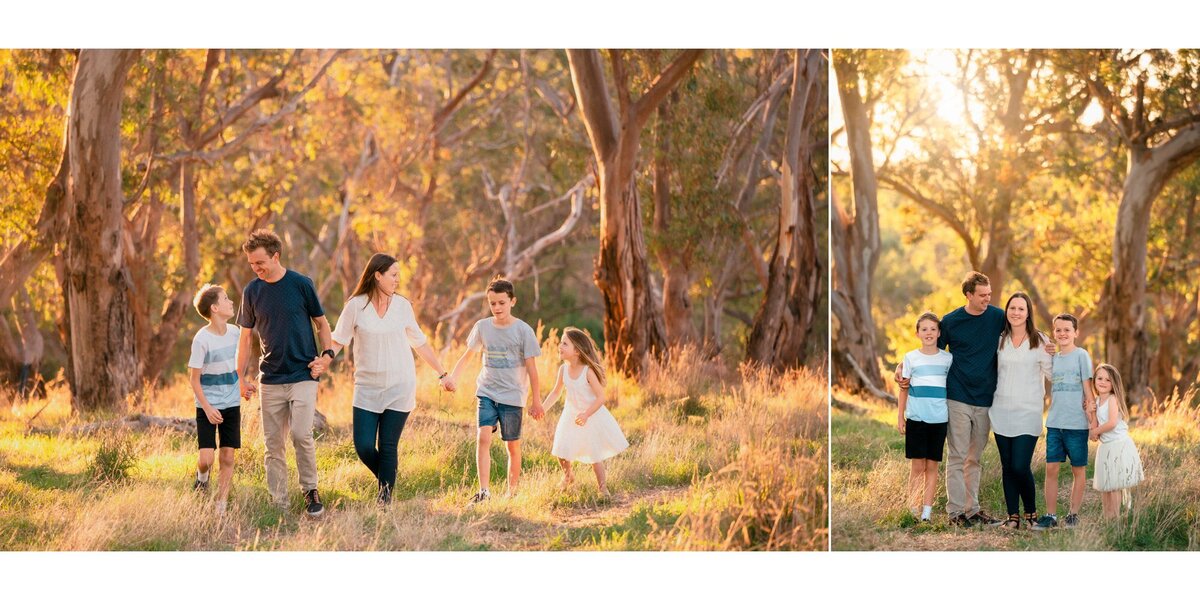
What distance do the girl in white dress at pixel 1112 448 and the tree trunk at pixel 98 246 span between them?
654 centimetres

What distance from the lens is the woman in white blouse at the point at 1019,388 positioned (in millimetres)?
6383

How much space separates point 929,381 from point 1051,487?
3.24 ft

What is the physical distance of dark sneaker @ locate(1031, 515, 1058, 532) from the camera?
6.55 metres

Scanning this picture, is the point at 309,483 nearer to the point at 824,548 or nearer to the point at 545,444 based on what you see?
the point at 545,444

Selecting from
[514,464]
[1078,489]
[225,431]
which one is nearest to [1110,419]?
[1078,489]

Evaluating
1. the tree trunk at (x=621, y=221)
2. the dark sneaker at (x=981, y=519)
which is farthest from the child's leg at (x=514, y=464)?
the tree trunk at (x=621, y=221)

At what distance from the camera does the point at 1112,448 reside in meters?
6.58

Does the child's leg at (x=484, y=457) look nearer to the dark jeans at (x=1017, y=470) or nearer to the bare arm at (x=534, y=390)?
the bare arm at (x=534, y=390)

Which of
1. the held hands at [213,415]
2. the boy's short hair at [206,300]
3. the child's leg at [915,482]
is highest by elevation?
the boy's short hair at [206,300]

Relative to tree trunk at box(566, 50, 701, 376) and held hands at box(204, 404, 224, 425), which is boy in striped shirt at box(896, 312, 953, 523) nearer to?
tree trunk at box(566, 50, 701, 376)

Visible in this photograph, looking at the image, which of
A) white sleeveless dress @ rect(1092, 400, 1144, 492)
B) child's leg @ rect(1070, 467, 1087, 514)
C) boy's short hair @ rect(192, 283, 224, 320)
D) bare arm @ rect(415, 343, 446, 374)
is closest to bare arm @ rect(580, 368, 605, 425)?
bare arm @ rect(415, 343, 446, 374)

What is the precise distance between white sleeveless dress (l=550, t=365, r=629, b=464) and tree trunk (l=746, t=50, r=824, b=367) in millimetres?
3040
